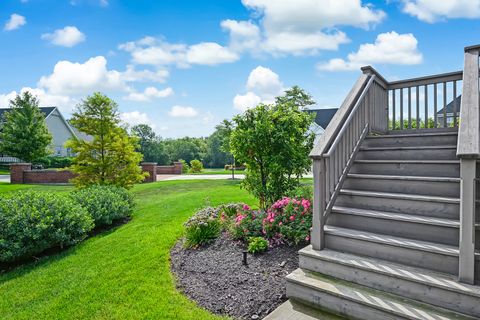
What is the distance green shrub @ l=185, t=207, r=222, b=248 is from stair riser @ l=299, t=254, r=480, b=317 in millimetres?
1878

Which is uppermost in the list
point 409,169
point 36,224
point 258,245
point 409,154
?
point 409,154

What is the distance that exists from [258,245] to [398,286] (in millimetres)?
1772

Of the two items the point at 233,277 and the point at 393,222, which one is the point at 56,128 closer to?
the point at 233,277

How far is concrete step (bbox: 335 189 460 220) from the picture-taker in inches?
115

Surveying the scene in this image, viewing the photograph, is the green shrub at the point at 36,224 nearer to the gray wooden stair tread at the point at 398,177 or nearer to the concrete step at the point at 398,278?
the concrete step at the point at 398,278

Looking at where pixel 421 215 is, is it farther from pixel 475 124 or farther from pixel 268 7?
pixel 268 7

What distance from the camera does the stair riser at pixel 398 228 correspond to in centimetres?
272

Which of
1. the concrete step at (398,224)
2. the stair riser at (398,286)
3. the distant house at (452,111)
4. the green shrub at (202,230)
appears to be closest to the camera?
the stair riser at (398,286)

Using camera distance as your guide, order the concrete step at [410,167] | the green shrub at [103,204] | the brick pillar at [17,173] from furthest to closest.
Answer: the brick pillar at [17,173] → the green shrub at [103,204] → the concrete step at [410,167]

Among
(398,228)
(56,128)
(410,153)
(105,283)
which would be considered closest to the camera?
(398,228)

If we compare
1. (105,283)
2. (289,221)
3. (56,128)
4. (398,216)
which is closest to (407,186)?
(398,216)

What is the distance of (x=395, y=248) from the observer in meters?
2.75

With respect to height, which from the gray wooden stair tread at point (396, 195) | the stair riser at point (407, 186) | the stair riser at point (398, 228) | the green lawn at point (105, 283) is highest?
the stair riser at point (407, 186)

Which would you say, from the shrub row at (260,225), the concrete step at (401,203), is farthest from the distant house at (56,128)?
the concrete step at (401,203)
